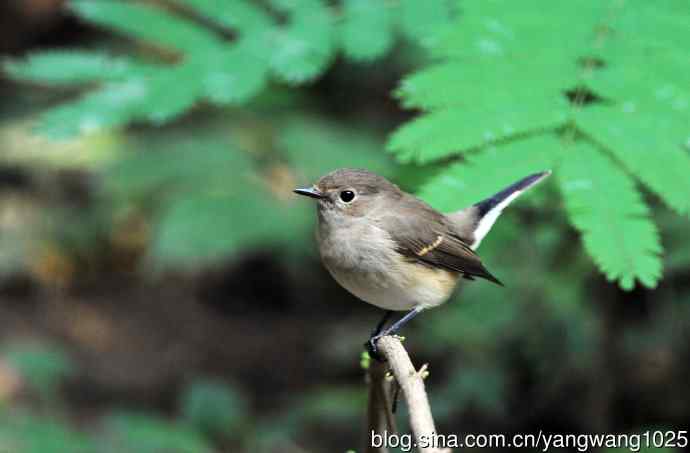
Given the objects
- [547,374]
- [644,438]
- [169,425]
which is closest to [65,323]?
[169,425]

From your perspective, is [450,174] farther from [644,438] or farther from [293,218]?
[293,218]

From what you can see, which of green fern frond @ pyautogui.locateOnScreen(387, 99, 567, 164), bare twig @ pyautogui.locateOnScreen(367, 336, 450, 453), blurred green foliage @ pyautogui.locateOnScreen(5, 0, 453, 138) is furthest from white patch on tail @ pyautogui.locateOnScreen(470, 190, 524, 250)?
bare twig @ pyautogui.locateOnScreen(367, 336, 450, 453)

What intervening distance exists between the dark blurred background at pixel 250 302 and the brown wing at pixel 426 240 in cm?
40

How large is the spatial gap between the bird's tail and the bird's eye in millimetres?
355

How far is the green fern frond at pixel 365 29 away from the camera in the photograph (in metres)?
3.65

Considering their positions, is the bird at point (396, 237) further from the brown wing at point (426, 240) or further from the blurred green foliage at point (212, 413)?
the blurred green foliage at point (212, 413)

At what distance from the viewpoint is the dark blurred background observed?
16.0 ft

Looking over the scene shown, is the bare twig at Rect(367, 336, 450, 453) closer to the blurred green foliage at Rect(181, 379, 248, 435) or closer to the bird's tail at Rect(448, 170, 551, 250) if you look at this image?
the bird's tail at Rect(448, 170, 551, 250)

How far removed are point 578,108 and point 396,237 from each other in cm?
75

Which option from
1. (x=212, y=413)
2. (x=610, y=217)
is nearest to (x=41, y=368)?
(x=212, y=413)

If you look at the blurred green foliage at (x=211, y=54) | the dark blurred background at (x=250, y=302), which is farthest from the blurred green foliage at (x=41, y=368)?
the blurred green foliage at (x=211, y=54)

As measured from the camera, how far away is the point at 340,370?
6.49 metres

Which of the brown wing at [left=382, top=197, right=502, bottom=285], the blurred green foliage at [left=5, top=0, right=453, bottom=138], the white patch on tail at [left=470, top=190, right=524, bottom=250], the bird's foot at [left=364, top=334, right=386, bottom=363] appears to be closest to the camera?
the bird's foot at [left=364, top=334, right=386, bottom=363]

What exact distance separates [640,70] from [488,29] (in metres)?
0.54
